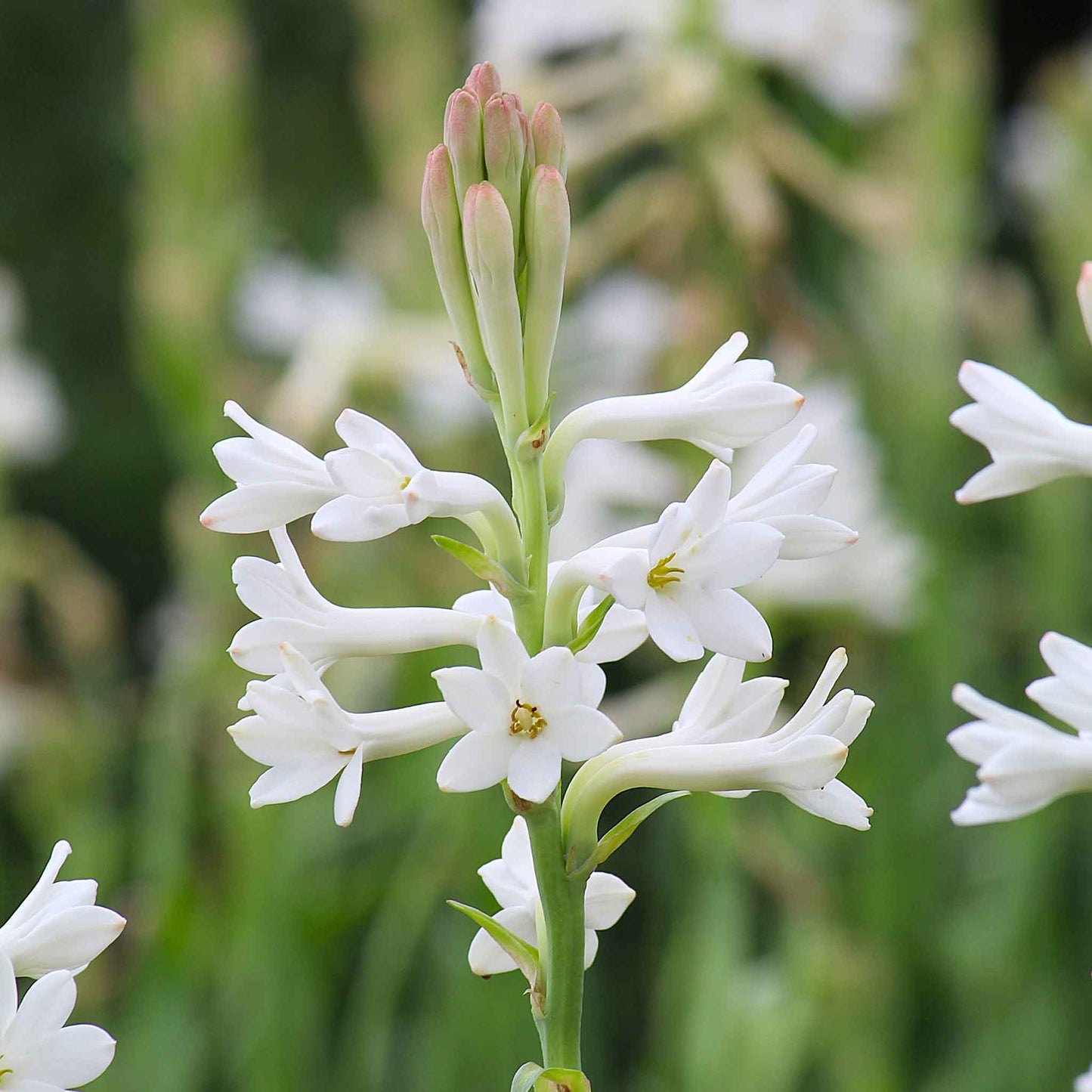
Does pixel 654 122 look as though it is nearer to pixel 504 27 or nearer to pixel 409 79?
pixel 504 27

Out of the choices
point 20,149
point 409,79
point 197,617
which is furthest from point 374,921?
point 20,149

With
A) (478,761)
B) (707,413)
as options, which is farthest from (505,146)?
(478,761)

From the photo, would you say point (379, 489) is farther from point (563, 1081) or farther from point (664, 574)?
point (563, 1081)

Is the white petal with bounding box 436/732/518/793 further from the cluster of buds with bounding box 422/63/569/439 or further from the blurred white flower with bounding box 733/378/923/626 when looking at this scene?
the blurred white flower with bounding box 733/378/923/626

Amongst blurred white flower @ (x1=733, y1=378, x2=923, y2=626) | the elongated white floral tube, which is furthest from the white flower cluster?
blurred white flower @ (x1=733, y1=378, x2=923, y2=626)

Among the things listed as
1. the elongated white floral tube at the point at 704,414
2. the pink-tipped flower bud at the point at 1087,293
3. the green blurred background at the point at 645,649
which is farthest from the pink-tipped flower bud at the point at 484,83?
the green blurred background at the point at 645,649
